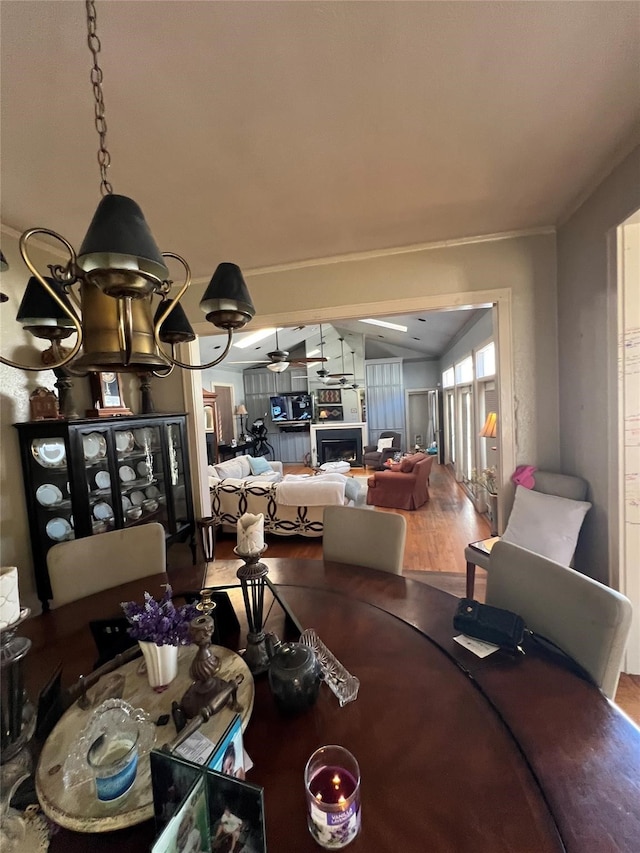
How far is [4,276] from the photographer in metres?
2.06

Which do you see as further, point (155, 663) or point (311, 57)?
point (311, 57)

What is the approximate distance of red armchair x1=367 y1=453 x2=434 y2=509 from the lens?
4910mm

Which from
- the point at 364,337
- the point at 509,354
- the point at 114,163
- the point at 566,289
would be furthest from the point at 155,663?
the point at 364,337

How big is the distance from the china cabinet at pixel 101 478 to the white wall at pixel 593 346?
9.59 ft

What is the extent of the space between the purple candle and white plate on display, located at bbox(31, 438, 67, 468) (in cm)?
226

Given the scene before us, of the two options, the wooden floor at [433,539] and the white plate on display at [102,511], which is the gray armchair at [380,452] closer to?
the wooden floor at [433,539]

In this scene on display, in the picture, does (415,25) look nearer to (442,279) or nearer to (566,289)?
(442,279)

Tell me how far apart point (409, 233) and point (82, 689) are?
2.73m

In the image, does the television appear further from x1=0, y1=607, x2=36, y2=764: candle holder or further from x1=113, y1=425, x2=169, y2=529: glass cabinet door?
x1=0, y1=607, x2=36, y2=764: candle holder

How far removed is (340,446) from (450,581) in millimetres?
5970

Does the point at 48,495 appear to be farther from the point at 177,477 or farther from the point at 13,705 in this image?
the point at 13,705

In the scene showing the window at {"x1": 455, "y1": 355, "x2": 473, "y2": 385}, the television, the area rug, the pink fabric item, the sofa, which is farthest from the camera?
the television

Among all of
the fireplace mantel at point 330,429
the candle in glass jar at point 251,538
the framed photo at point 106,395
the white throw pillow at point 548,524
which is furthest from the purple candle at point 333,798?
the fireplace mantel at point 330,429

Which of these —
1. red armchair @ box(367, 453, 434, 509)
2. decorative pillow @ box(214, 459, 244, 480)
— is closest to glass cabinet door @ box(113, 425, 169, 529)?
decorative pillow @ box(214, 459, 244, 480)
